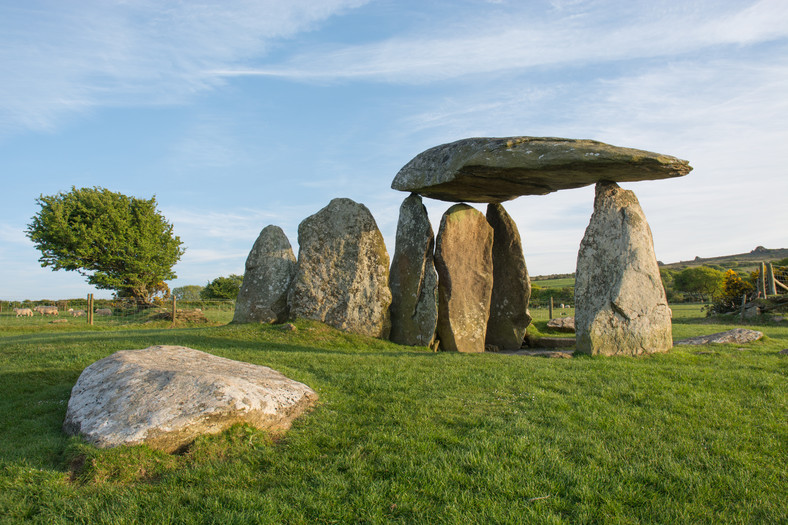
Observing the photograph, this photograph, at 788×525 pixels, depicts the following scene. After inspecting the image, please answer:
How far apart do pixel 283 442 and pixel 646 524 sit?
380 cm

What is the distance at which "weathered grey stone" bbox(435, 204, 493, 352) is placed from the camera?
14.5 meters

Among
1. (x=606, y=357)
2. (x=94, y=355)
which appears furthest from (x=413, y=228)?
(x=94, y=355)

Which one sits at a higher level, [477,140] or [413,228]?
[477,140]

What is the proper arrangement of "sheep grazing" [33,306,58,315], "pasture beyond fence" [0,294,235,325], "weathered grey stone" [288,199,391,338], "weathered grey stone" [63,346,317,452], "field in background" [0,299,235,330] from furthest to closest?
"sheep grazing" [33,306,58,315] → "pasture beyond fence" [0,294,235,325] → "field in background" [0,299,235,330] → "weathered grey stone" [288,199,391,338] → "weathered grey stone" [63,346,317,452]

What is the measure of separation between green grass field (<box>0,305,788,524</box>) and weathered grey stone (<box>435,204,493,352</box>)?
563 centimetres

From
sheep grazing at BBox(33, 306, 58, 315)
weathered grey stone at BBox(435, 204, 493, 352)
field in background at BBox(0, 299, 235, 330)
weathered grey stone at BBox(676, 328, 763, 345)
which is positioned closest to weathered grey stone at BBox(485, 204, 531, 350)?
weathered grey stone at BBox(435, 204, 493, 352)

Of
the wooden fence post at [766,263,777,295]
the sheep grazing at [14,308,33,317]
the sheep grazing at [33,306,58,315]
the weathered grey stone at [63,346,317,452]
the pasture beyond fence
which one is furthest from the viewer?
the sheep grazing at [33,306,58,315]

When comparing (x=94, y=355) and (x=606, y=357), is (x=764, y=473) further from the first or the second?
(x=94, y=355)

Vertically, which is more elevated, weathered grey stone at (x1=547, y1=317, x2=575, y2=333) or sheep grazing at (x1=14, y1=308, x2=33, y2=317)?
sheep grazing at (x1=14, y1=308, x2=33, y2=317)

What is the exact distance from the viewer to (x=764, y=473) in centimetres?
507

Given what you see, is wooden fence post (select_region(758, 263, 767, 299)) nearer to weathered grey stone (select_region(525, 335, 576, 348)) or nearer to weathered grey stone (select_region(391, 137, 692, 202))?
weathered grey stone (select_region(525, 335, 576, 348))

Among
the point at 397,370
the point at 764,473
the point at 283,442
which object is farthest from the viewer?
the point at 397,370

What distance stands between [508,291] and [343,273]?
5.54 metres

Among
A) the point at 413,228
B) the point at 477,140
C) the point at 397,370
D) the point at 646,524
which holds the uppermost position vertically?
the point at 477,140
